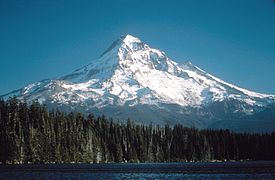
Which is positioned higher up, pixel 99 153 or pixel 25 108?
pixel 25 108

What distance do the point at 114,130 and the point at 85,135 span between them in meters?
22.0

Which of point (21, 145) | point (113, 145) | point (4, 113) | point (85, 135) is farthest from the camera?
point (113, 145)

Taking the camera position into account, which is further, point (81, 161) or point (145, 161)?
point (145, 161)

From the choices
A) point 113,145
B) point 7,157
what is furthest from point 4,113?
point 113,145

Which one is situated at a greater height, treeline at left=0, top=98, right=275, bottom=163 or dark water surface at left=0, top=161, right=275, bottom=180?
treeline at left=0, top=98, right=275, bottom=163

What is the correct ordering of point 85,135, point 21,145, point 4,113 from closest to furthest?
point 21,145 → point 4,113 → point 85,135

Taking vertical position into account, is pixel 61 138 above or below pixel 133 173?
above

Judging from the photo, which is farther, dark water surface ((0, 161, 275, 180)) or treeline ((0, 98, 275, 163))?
treeline ((0, 98, 275, 163))

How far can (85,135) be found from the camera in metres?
172

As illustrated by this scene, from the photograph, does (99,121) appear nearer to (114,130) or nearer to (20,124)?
(114,130)

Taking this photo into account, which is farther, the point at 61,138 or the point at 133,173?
the point at 61,138

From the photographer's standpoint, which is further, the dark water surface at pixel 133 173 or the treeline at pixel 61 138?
the treeline at pixel 61 138

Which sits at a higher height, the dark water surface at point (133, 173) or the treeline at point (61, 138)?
the treeline at point (61, 138)

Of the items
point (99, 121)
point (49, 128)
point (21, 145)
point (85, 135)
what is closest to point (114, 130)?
point (99, 121)
